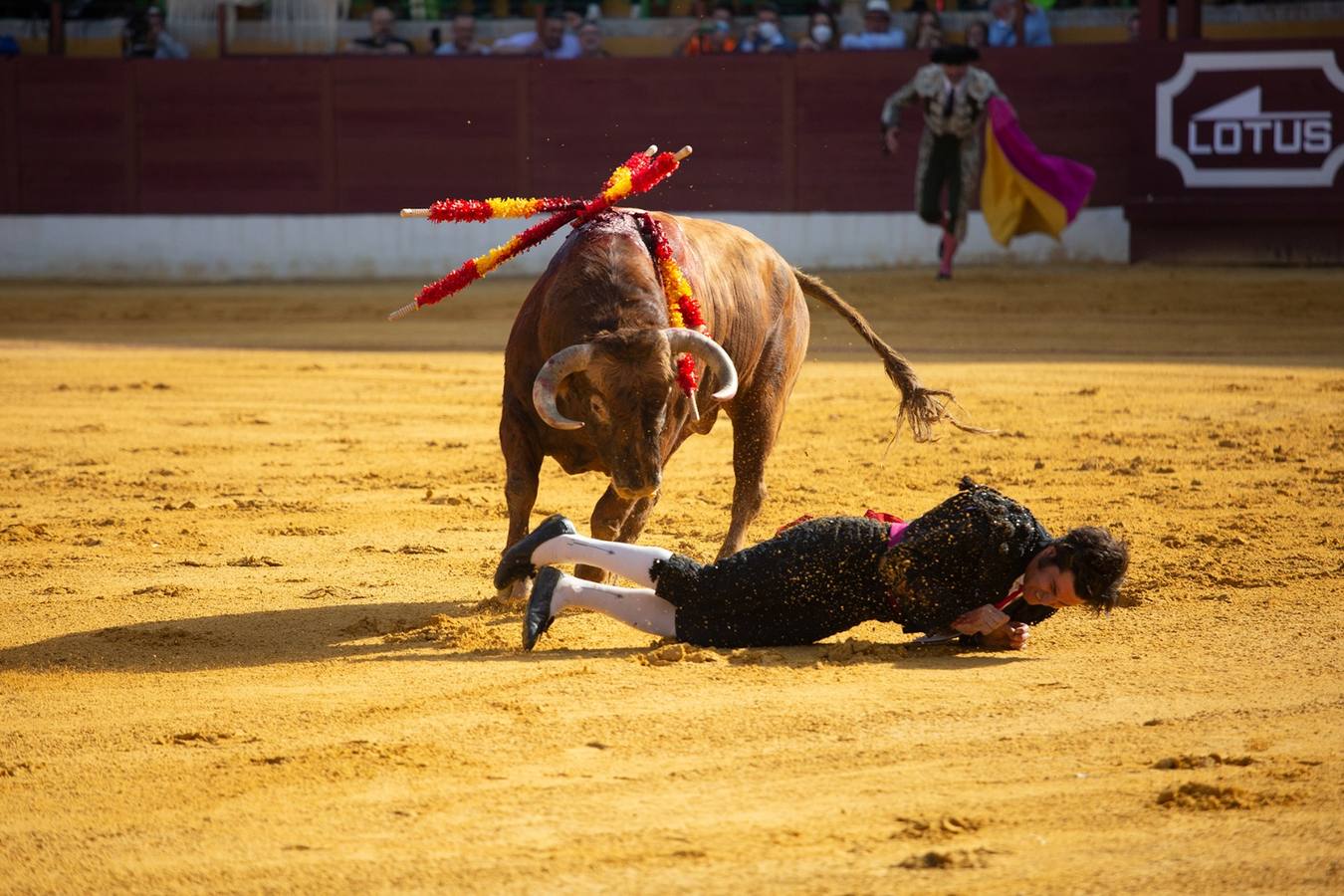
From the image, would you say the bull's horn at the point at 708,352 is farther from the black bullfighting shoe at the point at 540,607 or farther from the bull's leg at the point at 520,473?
the black bullfighting shoe at the point at 540,607

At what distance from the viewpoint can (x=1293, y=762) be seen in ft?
10.4

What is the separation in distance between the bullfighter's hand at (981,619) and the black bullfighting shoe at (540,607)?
92cm

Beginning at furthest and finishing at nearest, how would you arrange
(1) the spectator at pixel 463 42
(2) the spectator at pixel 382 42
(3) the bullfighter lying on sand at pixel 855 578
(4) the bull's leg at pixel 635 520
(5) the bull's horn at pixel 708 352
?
(2) the spectator at pixel 382 42, (1) the spectator at pixel 463 42, (4) the bull's leg at pixel 635 520, (5) the bull's horn at pixel 708 352, (3) the bullfighter lying on sand at pixel 855 578

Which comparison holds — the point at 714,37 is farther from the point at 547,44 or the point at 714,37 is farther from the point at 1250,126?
the point at 1250,126

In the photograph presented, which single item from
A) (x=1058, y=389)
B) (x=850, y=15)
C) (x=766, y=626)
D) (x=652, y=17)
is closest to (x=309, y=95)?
(x=652, y=17)

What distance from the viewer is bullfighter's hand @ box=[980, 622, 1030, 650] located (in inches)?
158

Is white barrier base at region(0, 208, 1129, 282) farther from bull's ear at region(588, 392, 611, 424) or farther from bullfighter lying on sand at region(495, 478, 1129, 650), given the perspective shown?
bullfighter lying on sand at region(495, 478, 1129, 650)

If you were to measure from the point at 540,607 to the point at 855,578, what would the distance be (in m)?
0.72

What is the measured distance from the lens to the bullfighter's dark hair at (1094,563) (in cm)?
363

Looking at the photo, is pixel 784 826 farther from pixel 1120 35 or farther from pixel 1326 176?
pixel 1120 35

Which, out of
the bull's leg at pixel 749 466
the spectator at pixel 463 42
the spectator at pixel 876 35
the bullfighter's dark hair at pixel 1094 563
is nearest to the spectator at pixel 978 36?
the spectator at pixel 876 35

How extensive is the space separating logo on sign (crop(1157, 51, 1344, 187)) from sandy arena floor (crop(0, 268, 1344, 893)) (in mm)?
4789

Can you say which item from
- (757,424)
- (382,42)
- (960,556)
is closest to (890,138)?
(382,42)

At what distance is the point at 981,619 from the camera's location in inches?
154
